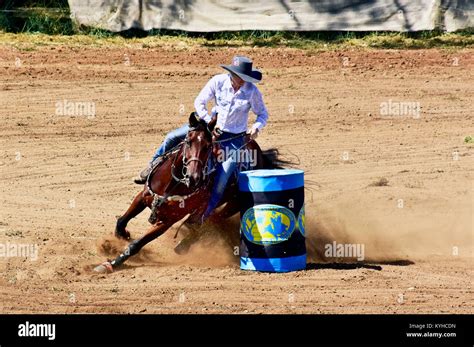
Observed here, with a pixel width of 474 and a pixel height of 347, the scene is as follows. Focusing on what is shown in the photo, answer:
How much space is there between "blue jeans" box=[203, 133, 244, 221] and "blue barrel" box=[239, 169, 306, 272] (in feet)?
0.78

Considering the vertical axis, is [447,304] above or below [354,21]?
below

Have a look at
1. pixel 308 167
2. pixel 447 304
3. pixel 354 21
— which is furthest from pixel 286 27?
pixel 447 304

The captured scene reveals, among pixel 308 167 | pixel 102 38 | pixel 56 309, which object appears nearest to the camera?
pixel 56 309

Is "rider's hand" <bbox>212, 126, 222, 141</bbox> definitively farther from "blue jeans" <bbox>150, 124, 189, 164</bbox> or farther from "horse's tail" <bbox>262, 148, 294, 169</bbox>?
"horse's tail" <bbox>262, 148, 294, 169</bbox>

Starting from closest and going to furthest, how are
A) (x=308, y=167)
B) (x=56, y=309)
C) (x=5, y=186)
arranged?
(x=56, y=309) → (x=5, y=186) → (x=308, y=167)

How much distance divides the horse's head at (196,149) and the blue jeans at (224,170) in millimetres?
467

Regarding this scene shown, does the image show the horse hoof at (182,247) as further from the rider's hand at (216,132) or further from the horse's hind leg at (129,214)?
the rider's hand at (216,132)

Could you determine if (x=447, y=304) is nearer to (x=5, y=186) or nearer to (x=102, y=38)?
(x=5, y=186)

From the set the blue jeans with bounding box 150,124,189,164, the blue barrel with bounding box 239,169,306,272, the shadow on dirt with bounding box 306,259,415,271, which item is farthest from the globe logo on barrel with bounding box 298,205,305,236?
the blue jeans with bounding box 150,124,189,164

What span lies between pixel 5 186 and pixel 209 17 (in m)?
7.31

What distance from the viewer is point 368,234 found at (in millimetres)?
15711

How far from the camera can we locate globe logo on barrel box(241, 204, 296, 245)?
1340cm

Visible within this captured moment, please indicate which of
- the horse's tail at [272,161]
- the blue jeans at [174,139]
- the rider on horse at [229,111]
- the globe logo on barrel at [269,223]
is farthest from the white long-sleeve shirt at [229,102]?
the globe logo on barrel at [269,223]

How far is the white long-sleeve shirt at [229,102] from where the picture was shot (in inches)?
552
